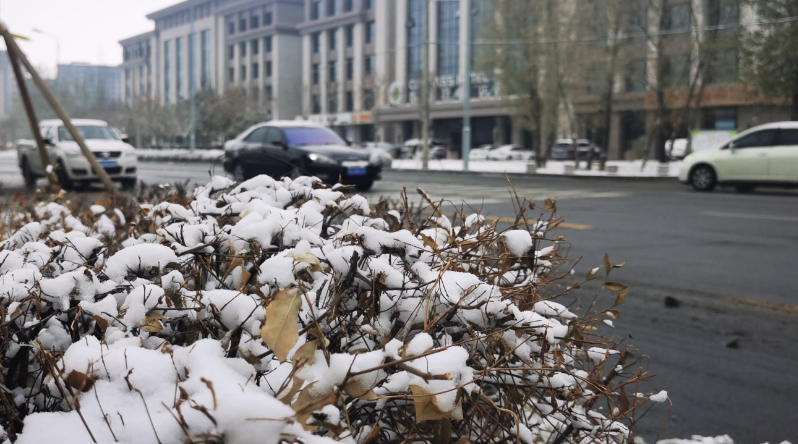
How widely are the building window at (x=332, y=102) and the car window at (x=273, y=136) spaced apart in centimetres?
5919

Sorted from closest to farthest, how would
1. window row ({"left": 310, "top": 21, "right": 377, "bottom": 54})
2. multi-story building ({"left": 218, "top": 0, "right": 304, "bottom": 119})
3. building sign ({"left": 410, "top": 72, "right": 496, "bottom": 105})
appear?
building sign ({"left": 410, "top": 72, "right": 496, "bottom": 105})
window row ({"left": 310, "top": 21, "right": 377, "bottom": 54})
multi-story building ({"left": 218, "top": 0, "right": 304, "bottom": 119})

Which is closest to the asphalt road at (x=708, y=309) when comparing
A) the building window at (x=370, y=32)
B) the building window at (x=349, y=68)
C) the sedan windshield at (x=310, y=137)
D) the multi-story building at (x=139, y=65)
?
the sedan windshield at (x=310, y=137)

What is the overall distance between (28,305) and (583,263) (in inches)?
239

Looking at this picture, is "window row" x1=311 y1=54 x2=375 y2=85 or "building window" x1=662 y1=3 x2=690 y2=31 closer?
"building window" x1=662 y1=3 x2=690 y2=31

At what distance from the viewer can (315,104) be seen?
79000 mm

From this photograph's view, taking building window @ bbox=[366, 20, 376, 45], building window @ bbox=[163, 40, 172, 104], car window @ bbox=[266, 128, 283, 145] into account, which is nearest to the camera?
car window @ bbox=[266, 128, 283, 145]

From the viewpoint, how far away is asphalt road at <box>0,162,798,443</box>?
3.36 m

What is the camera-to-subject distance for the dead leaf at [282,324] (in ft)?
3.78

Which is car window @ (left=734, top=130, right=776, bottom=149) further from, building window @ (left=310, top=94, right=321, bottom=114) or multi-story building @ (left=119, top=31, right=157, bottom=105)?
multi-story building @ (left=119, top=31, right=157, bottom=105)

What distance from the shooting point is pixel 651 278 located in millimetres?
6398

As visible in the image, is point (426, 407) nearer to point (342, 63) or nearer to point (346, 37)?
point (342, 63)

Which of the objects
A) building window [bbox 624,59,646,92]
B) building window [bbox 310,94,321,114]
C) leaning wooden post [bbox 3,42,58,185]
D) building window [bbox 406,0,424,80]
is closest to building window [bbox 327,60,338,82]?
building window [bbox 310,94,321,114]

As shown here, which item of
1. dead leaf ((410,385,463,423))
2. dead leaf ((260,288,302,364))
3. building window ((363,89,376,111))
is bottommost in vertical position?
dead leaf ((410,385,463,423))

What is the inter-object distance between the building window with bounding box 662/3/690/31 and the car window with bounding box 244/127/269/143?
64.9 feet
